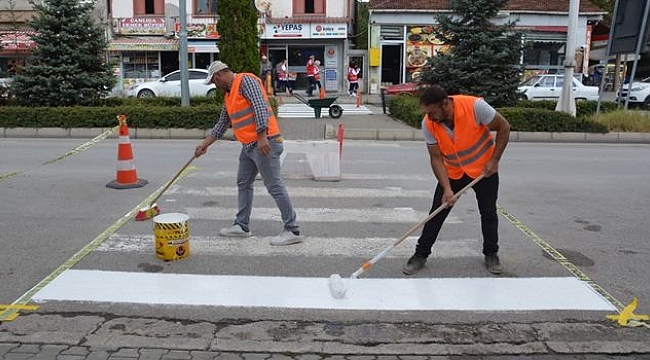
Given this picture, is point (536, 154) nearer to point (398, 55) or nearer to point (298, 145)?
point (298, 145)

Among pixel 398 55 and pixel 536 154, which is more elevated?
pixel 398 55

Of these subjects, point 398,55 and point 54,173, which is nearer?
point 54,173

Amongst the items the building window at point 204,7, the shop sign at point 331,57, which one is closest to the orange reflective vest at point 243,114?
the shop sign at point 331,57

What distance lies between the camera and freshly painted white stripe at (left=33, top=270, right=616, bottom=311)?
14.7 ft

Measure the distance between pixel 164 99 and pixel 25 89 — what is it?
149 inches

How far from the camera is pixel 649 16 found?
16.4 meters

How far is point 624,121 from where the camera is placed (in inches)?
639

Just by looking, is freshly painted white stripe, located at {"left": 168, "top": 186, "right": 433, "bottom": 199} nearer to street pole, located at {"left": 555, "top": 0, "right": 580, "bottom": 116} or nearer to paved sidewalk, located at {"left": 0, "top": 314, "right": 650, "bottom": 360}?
paved sidewalk, located at {"left": 0, "top": 314, "right": 650, "bottom": 360}

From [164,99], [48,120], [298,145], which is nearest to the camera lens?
[298,145]

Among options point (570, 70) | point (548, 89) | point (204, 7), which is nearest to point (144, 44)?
point (204, 7)

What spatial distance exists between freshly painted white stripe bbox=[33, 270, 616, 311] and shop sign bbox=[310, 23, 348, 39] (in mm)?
26510

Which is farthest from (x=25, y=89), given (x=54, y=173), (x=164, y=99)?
(x=54, y=173)

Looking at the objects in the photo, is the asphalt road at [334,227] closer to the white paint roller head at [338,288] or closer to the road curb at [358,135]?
the white paint roller head at [338,288]

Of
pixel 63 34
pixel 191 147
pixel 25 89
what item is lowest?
pixel 191 147
